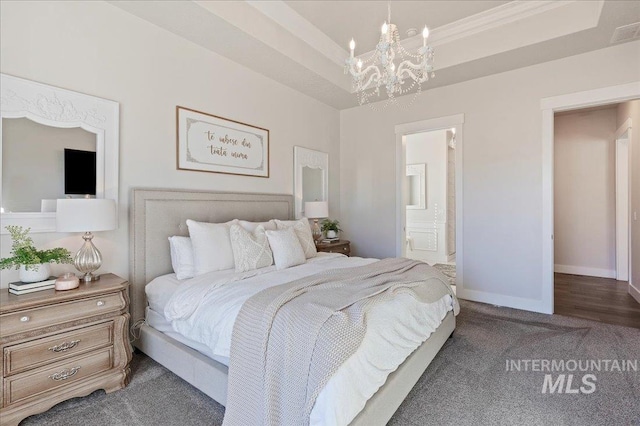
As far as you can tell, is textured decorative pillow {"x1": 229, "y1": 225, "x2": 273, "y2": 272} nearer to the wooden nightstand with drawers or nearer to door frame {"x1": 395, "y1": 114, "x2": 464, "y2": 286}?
the wooden nightstand with drawers

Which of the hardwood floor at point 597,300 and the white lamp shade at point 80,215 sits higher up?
the white lamp shade at point 80,215

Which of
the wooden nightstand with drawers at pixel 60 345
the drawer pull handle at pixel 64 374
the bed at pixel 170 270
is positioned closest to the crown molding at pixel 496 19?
the bed at pixel 170 270

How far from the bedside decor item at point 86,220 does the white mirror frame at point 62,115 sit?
12.6 inches

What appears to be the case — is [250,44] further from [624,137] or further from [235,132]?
[624,137]

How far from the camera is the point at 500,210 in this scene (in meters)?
4.00

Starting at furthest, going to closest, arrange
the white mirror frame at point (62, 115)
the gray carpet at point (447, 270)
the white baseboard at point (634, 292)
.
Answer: the gray carpet at point (447, 270), the white baseboard at point (634, 292), the white mirror frame at point (62, 115)

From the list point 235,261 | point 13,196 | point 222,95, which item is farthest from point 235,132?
point 13,196

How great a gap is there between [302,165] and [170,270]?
7.80ft

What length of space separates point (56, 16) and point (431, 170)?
260 inches

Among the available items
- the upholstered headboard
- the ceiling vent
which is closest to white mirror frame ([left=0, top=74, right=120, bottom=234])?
the upholstered headboard

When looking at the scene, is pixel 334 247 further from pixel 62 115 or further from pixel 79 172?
pixel 62 115

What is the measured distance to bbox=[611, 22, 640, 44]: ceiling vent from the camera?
2.91m

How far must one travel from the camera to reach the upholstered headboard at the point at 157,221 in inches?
106

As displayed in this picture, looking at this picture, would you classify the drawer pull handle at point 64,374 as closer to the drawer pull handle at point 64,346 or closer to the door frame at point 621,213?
the drawer pull handle at point 64,346
